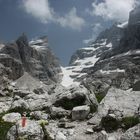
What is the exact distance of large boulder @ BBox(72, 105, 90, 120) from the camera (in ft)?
71.7

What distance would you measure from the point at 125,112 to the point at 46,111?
21.5 feet

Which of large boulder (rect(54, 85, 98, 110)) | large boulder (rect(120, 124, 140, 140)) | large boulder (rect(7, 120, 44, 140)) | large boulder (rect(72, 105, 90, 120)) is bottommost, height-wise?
large boulder (rect(120, 124, 140, 140))

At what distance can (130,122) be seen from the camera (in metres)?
18.2

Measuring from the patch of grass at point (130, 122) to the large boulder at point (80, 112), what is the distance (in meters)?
3.64

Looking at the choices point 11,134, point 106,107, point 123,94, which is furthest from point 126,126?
point 123,94

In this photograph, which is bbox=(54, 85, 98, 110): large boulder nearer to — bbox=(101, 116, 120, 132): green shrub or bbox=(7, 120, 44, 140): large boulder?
bbox=(101, 116, 120, 132): green shrub

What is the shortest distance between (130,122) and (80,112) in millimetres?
4776

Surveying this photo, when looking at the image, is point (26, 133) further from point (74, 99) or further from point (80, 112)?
point (74, 99)

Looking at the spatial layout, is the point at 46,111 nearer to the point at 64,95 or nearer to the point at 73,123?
the point at 64,95

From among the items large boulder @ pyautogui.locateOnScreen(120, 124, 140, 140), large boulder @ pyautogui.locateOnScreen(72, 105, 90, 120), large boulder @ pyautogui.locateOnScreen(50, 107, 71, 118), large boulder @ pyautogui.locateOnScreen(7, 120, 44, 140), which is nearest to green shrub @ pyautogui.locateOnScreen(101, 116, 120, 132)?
large boulder @ pyautogui.locateOnScreen(72, 105, 90, 120)

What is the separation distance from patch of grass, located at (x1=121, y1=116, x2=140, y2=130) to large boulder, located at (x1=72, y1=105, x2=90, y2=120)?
3.64 metres

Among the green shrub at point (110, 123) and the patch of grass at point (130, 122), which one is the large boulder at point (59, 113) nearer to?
the green shrub at point (110, 123)

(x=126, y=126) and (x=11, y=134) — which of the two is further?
(x=126, y=126)

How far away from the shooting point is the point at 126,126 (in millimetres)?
18234
